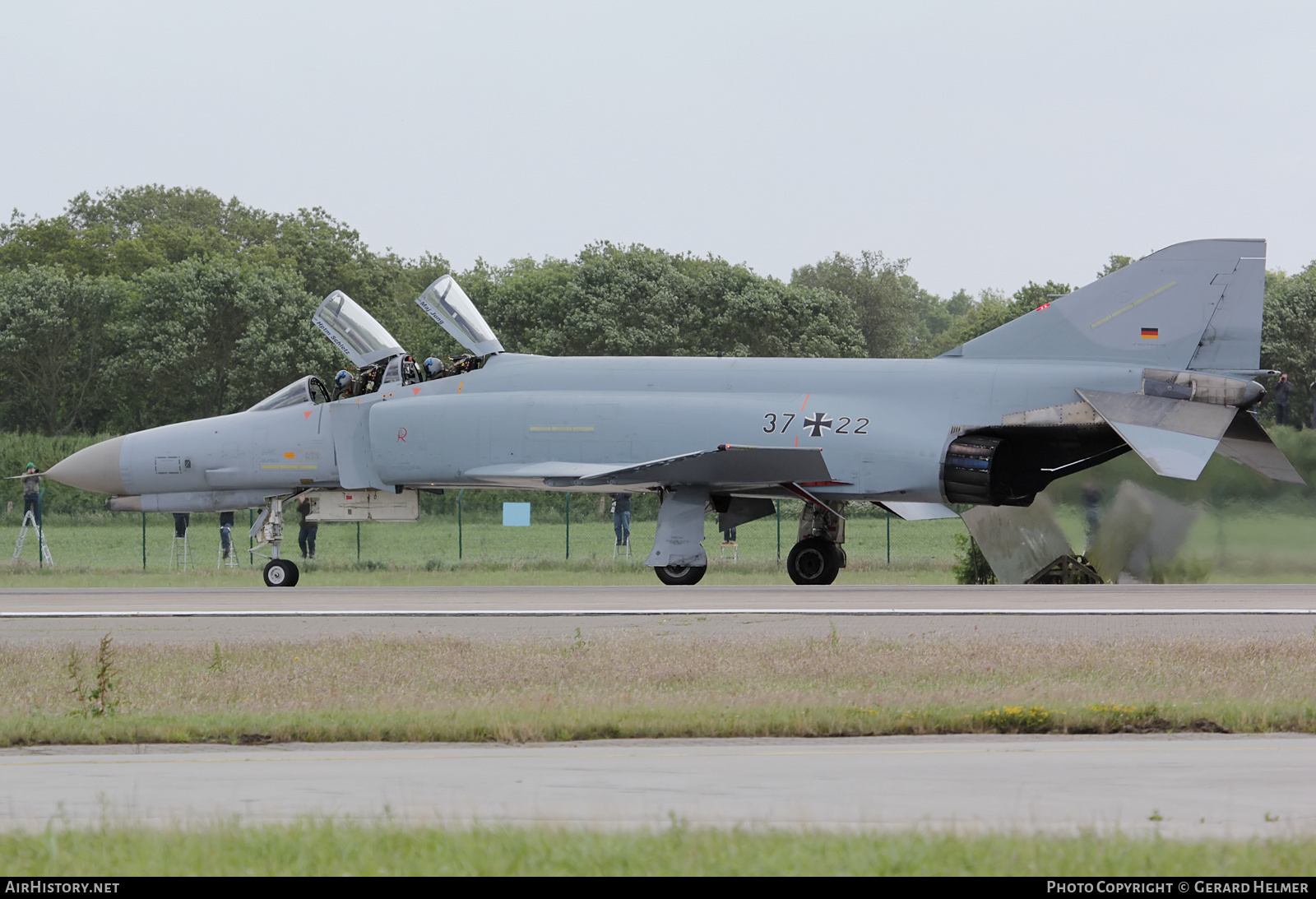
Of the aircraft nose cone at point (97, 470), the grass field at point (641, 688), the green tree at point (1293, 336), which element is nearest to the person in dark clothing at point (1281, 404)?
the grass field at point (641, 688)

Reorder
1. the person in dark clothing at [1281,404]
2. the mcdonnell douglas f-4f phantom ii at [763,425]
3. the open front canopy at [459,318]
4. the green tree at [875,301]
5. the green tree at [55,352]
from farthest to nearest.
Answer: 1. the green tree at [875,301]
2. the green tree at [55,352]
3. the person in dark clothing at [1281,404]
4. the open front canopy at [459,318]
5. the mcdonnell douglas f-4f phantom ii at [763,425]

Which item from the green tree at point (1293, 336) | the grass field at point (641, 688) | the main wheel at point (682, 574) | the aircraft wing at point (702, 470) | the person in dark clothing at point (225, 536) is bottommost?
the grass field at point (641, 688)

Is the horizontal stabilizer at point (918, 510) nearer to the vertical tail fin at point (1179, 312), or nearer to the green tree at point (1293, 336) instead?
the vertical tail fin at point (1179, 312)

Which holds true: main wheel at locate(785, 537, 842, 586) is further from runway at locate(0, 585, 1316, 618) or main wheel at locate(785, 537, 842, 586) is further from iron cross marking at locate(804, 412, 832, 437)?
iron cross marking at locate(804, 412, 832, 437)

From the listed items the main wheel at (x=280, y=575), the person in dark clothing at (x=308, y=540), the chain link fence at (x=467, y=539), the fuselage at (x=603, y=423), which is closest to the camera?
the fuselage at (x=603, y=423)

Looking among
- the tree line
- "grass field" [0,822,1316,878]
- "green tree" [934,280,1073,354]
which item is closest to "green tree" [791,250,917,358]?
"green tree" [934,280,1073,354]

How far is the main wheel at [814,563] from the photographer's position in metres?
23.7

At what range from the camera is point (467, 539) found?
48906 mm

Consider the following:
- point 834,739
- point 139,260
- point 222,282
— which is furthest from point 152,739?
point 139,260

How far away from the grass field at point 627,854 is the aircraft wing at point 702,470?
1628cm

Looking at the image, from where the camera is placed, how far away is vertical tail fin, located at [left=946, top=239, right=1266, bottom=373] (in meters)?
22.1

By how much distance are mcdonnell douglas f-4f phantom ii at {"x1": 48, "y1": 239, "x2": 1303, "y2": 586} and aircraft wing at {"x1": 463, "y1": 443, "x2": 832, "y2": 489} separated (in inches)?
1.3

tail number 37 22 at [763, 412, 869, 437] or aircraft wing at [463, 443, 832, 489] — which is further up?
tail number 37 22 at [763, 412, 869, 437]

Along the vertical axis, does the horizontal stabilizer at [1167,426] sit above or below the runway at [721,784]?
above
